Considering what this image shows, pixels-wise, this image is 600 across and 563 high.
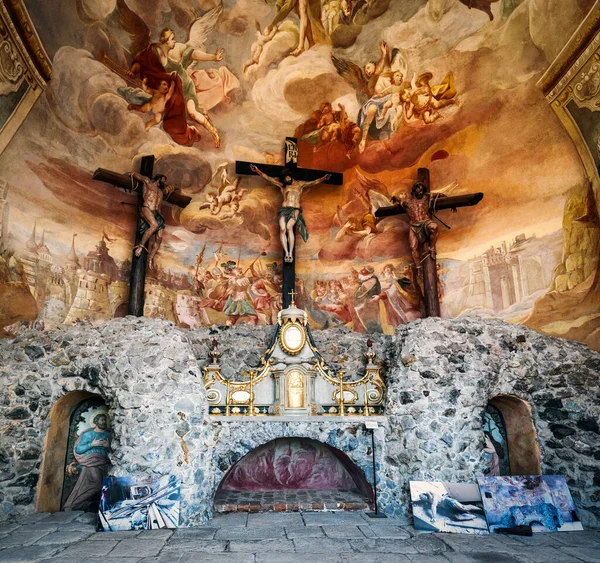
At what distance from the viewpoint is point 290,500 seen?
946 centimetres

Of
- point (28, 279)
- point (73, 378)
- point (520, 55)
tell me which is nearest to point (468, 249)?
point (520, 55)

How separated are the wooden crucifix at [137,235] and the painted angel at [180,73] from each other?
1.97m

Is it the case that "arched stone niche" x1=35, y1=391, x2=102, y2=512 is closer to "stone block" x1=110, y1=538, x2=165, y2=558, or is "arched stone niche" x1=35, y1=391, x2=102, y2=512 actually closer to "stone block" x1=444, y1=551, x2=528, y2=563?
"stone block" x1=110, y1=538, x2=165, y2=558

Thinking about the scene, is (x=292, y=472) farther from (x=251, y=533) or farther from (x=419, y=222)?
(x=419, y=222)

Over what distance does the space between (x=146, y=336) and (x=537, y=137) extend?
10.3 m

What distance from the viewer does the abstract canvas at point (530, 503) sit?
761cm

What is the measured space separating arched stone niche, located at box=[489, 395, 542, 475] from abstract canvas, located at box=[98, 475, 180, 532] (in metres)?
6.72

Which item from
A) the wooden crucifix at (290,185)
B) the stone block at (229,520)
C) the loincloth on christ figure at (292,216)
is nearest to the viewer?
the stone block at (229,520)

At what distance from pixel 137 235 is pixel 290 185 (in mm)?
4258

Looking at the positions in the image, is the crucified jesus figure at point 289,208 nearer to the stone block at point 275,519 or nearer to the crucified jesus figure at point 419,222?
the crucified jesus figure at point 419,222

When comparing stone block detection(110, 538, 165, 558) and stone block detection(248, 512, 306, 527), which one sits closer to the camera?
stone block detection(110, 538, 165, 558)

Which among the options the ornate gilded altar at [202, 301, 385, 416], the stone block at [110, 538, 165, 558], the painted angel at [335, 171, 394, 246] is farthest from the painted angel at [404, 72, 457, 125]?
the stone block at [110, 538, 165, 558]

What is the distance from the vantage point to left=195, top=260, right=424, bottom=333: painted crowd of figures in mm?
12742

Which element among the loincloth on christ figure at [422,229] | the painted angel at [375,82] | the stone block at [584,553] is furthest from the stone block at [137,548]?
the painted angel at [375,82]
